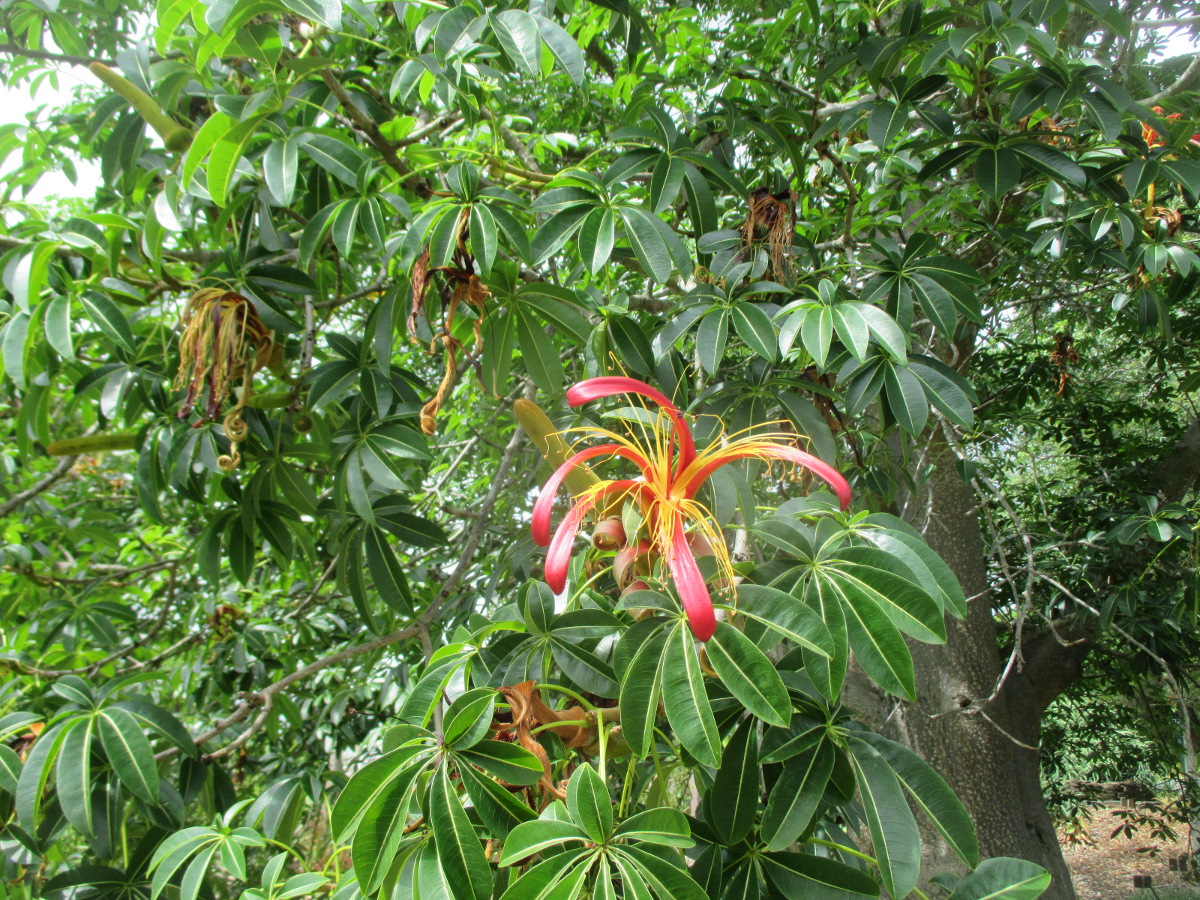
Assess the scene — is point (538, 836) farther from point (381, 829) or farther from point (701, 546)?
point (701, 546)

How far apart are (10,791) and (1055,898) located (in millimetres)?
3171

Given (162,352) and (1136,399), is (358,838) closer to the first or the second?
(162,352)

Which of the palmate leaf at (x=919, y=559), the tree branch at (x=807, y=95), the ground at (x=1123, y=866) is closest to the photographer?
the palmate leaf at (x=919, y=559)

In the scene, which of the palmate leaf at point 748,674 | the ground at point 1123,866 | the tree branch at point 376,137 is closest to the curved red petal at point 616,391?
the palmate leaf at point 748,674

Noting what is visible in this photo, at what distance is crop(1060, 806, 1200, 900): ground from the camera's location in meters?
4.83

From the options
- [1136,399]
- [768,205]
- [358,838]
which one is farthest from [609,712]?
[1136,399]

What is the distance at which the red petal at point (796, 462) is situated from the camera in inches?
31.3

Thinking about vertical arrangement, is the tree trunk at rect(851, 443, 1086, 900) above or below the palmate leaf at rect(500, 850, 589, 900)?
below

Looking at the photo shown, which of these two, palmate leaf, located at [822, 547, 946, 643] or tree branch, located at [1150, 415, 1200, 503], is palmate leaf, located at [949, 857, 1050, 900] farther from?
tree branch, located at [1150, 415, 1200, 503]

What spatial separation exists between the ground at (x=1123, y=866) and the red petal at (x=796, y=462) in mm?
5052

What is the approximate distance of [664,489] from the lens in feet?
2.84

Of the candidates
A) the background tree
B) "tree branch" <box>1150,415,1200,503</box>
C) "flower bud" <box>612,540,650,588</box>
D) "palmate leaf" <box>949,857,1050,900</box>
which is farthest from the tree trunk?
"flower bud" <box>612,540,650,588</box>

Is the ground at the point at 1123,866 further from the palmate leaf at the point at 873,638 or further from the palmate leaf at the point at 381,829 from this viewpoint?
the palmate leaf at the point at 381,829

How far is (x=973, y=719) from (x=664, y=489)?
2.71 meters
